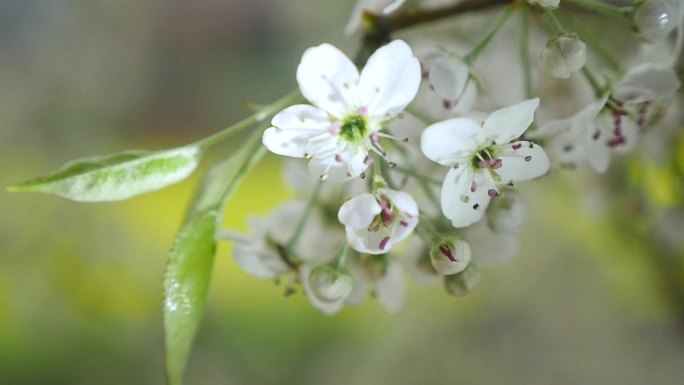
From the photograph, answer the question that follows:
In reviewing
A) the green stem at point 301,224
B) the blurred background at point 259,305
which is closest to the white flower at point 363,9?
the green stem at point 301,224

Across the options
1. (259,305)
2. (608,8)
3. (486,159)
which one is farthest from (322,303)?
(259,305)

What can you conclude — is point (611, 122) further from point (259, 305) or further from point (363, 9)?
point (259, 305)

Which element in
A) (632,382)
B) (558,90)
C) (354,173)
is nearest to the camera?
(354,173)

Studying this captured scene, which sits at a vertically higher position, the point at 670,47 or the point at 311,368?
the point at 670,47

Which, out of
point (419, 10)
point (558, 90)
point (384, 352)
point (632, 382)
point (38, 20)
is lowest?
point (632, 382)

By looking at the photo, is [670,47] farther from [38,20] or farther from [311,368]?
[38,20]

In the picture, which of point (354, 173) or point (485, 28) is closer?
point (354, 173)

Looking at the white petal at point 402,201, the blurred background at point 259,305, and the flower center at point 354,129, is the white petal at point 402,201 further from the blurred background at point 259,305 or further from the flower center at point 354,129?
the blurred background at point 259,305

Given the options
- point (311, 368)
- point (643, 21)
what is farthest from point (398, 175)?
point (311, 368)
